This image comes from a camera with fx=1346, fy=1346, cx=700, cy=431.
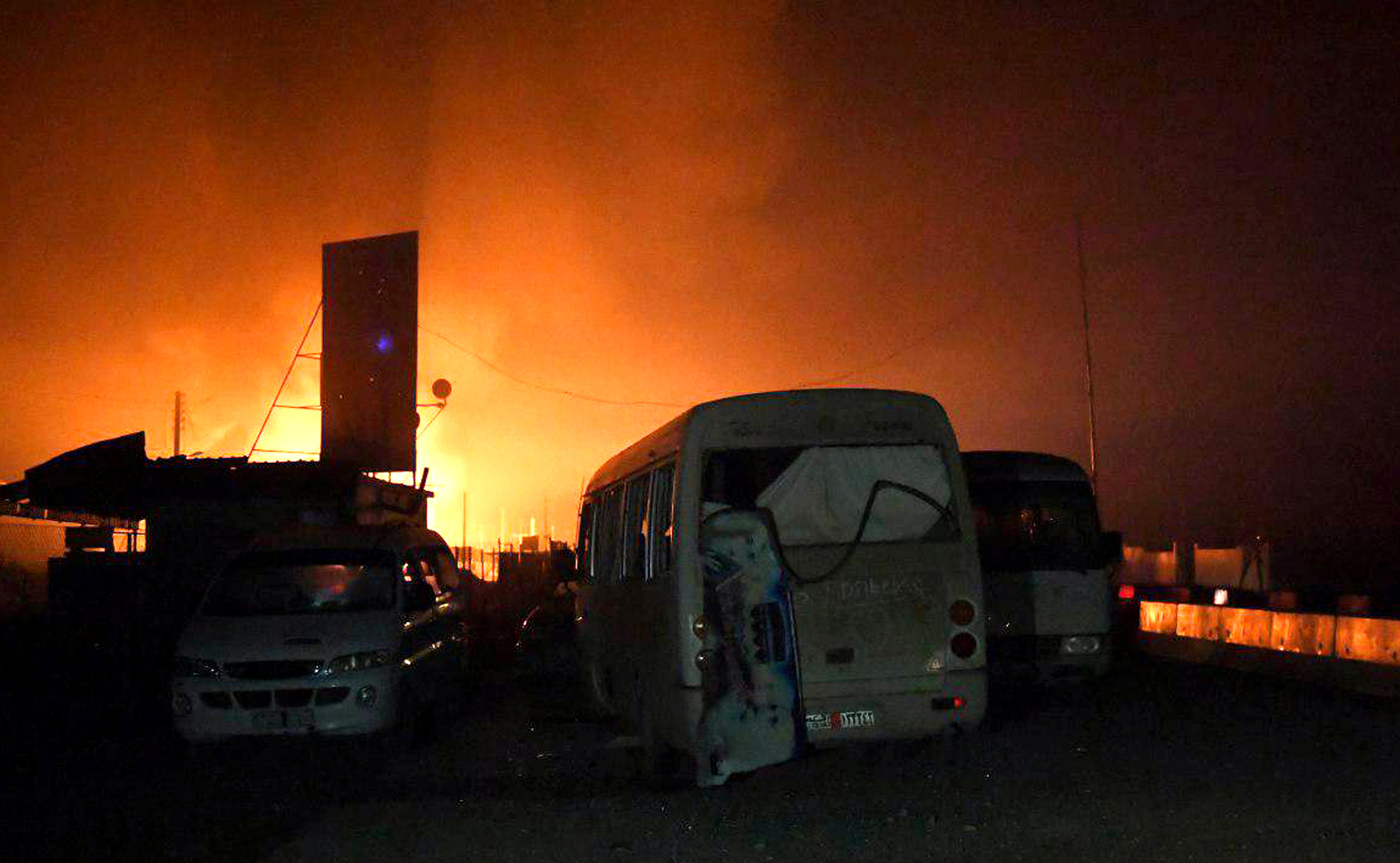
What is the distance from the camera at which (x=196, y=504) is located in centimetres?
2714

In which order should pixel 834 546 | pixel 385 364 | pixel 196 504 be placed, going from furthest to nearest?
pixel 385 364
pixel 196 504
pixel 834 546

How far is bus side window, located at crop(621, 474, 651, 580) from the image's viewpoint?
1023 cm

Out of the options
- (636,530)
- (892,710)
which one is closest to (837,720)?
(892,710)

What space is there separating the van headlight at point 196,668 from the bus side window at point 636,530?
11.4ft

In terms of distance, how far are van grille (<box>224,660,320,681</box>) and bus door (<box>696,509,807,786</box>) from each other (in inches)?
162

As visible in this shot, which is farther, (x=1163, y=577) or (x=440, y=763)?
(x=1163, y=577)

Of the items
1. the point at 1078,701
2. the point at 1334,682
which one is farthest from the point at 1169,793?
the point at 1334,682

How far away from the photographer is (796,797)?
9.00m

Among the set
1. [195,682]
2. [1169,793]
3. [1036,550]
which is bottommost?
[1169,793]

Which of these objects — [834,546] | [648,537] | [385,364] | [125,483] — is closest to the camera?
[834,546]

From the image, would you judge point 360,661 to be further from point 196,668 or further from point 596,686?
point 596,686

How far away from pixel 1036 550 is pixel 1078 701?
1.58m

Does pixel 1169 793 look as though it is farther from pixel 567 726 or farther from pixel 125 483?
pixel 125 483

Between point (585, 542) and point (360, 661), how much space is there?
11.4 ft
